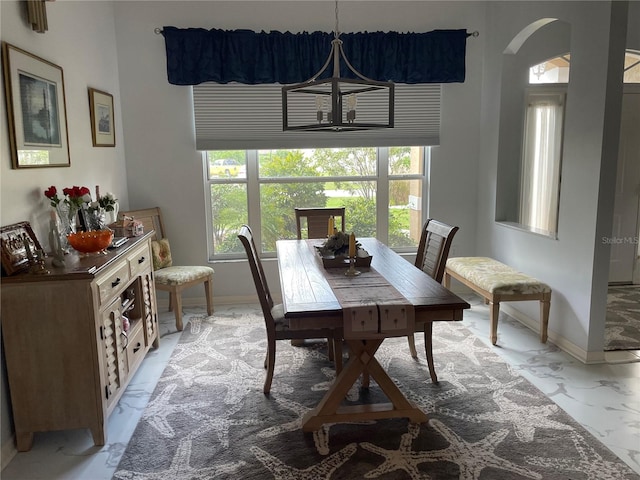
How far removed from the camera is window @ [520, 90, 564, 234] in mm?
4465

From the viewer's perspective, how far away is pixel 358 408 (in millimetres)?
2570

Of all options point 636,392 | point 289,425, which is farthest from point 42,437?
point 636,392

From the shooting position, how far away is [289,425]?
2.56 meters

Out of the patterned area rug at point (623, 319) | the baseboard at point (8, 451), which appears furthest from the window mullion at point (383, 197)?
the baseboard at point (8, 451)

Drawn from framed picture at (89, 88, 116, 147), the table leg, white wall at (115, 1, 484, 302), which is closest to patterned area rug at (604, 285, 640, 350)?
white wall at (115, 1, 484, 302)

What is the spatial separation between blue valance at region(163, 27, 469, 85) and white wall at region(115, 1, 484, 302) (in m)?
0.15

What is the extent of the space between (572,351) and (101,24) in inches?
176

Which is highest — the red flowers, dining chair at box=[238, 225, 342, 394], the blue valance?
the blue valance

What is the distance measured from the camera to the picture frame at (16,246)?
7.46ft

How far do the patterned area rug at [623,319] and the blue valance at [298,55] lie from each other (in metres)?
2.56

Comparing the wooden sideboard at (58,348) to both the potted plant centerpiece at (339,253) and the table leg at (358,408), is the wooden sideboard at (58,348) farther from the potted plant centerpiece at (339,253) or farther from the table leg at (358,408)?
the potted plant centerpiece at (339,253)

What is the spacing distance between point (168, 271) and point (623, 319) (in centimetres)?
394

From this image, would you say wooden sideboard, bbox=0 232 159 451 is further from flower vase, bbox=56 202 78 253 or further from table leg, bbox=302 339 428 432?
table leg, bbox=302 339 428 432

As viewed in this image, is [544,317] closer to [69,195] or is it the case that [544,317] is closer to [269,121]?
[269,121]
